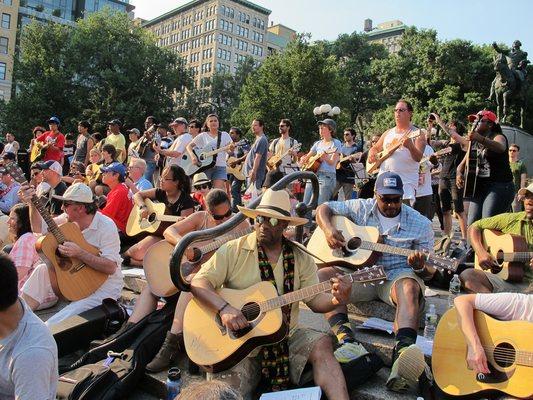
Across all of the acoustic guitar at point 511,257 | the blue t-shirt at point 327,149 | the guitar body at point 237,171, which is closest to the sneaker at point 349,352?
the acoustic guitar at point 511,257

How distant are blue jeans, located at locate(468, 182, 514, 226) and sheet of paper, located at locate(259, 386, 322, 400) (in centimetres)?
354

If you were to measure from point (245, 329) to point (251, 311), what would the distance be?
158 millimetres

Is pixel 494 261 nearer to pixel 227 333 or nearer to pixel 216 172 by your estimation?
pixel 227 333

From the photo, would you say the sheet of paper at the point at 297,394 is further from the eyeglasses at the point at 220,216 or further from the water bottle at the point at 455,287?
the water bottle at the point at 455,287

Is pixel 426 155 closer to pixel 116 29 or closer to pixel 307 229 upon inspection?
pixel 307 229

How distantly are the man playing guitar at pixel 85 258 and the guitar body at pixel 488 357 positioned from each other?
3.06 metres

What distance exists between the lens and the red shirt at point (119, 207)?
7.06m

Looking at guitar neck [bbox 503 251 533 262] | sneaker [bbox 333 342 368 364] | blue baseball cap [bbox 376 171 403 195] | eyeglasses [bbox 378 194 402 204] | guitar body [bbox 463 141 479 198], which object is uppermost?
guitar body [bbox 463 141 479 198]

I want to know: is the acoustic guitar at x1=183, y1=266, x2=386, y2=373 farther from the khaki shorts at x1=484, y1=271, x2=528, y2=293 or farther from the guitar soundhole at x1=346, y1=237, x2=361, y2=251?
the khaki shorts at x1=484, y1=271, x2=528, y2=293

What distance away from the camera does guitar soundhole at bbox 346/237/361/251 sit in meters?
4.54

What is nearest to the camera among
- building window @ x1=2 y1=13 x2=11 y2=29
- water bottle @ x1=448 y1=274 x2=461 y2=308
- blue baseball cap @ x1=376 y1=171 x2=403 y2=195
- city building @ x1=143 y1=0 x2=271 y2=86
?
blue baseball cap @ x1=376 y1=171 x2=403 y2=195

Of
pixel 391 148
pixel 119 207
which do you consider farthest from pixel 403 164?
pixel 119 207

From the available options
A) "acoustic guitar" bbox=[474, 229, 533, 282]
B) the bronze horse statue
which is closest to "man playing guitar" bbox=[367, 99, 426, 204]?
"acoustic guitar" bbox=[474, 229, 533, 282]

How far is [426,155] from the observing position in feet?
25.8
